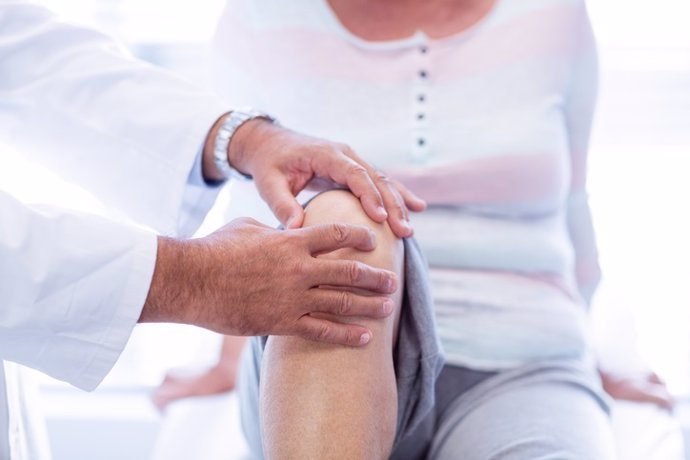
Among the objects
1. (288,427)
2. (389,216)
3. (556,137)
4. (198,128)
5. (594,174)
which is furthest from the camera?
(594,174)

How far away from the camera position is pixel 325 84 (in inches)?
48.1

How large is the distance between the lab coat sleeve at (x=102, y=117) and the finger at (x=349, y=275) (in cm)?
34

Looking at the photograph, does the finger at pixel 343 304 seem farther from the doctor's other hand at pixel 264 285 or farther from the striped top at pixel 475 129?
the striped top at pixel 475 129

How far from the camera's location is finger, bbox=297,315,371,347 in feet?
2.65

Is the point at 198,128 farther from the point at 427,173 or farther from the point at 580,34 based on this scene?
the point at 580,34

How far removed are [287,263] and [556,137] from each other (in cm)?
53

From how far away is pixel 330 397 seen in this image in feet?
2.58

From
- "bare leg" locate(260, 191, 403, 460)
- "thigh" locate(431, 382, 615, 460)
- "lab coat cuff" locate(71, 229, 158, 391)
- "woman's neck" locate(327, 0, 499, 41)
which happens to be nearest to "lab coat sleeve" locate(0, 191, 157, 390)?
"lab coat cuff" locate(71, 229, 158, 391)

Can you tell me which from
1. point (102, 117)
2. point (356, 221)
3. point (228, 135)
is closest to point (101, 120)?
point (102, 117)

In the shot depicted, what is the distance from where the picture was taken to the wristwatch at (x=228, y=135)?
1.08m

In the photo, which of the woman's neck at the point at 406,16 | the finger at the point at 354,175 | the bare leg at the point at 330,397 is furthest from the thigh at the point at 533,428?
the woman's neck at the point at 406,16

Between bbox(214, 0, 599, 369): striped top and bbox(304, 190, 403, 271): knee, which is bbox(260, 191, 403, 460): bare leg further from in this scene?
bbox(214, 0, 599, 369): striped top

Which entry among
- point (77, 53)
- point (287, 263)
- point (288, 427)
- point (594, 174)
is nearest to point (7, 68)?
point (77, 53)

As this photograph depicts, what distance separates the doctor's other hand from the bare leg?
0.02m
